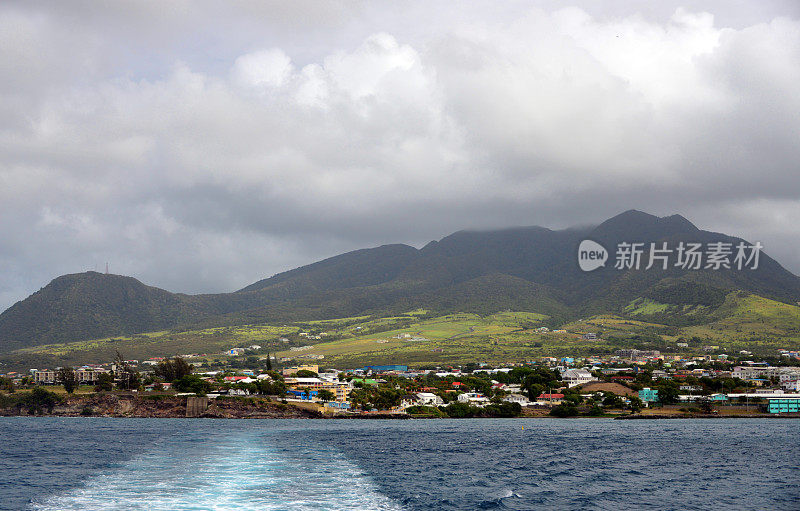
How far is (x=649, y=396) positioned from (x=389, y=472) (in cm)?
12815

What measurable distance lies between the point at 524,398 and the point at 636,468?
115 meters

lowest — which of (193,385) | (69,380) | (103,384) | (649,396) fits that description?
(649,396)

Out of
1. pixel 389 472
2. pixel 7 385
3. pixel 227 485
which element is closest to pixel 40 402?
pixel 7 385

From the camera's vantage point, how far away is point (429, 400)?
16500cm

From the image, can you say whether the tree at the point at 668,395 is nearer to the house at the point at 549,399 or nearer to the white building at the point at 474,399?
the house at the point at 549,399

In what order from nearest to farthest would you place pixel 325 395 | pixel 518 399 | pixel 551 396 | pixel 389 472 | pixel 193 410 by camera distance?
1. pixel 389 472
2. pixel 193 410
3. pixel 325 395
4. pixel 518 399
5. pixel 551 396

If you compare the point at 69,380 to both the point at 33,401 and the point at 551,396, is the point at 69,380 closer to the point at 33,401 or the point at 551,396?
the point at 33,401

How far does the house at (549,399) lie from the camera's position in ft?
560

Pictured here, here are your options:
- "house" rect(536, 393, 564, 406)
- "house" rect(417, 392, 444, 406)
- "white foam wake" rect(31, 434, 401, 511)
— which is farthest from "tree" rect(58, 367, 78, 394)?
"white foam wake" rect(31, 434, 401, 511)

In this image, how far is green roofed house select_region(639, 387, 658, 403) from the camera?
169500 millimetres

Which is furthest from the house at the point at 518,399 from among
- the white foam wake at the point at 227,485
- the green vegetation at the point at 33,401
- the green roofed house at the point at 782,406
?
the white foam wake at the point at 227,485

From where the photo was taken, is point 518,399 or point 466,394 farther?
point 518,399

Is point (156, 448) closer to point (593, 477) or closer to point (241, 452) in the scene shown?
point (241, 452)

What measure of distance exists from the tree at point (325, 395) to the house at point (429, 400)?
1914 centimetres
